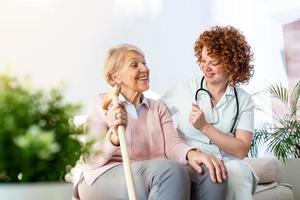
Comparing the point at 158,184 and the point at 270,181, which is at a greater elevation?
the point at 158,184

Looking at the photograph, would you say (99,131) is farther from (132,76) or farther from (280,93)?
(280,93)

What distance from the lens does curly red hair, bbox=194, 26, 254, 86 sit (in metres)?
2.08

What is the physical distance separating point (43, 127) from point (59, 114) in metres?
0.03

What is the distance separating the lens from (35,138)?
0.59 m

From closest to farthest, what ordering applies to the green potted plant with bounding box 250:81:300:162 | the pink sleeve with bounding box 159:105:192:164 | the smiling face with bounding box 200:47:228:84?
the pink sleeve with bounding box 159:105:192:164 → the smiling face with bounding box 200:47:228:84 → the green potted plant with bounding box 250:81:300:162

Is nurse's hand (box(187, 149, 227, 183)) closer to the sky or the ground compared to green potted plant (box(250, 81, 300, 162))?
closer to the sky

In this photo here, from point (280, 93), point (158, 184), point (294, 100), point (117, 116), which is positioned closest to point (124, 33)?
point (280, 93)

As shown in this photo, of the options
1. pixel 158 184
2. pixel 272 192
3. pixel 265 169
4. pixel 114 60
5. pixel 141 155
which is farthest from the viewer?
pixel 265 169

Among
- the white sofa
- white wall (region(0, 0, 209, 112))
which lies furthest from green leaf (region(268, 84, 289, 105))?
the white sofa

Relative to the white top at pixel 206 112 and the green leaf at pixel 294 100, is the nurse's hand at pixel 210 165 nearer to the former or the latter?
the white top at pixel 206 112

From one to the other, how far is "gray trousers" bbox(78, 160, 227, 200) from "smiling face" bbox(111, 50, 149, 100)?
34 centimetres

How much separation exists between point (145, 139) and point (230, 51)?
1.91 feet

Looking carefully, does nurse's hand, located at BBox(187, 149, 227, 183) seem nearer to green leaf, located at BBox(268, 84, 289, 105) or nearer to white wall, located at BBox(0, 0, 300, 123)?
white wall, located at BBox(0, 0, 300, 123)

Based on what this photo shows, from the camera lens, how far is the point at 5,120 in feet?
2.03
